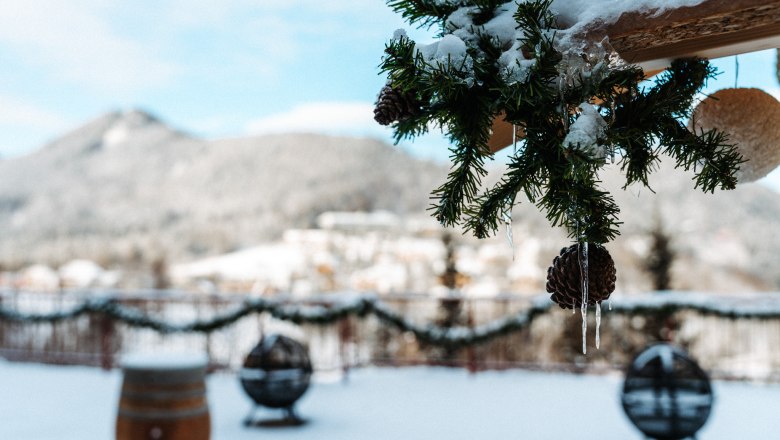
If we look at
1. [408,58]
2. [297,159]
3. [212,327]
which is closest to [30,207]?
[297,159]

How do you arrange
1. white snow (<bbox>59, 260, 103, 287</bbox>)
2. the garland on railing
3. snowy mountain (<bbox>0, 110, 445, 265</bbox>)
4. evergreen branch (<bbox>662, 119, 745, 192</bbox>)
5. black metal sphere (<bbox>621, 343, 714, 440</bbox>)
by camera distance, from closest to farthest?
1. evergreen branch (<bbox>662, 119, 745, 192</bbox>)
2. black metal sphere (<bbox>621, 343, 714, 440</bbox>)
3. the garland on railing
4. white snow (<bbox>59, 260, 103, 287</bbox>)
5. snowy mountain (<bbox>0, 110, 445, 265</bbox>)

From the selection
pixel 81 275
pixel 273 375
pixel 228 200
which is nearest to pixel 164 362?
pixel 273 375

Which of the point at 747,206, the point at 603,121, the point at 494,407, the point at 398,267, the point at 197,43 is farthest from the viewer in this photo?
the point at 197,43

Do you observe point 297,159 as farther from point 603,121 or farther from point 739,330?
point 603,121

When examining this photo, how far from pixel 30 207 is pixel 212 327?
33.2 metres

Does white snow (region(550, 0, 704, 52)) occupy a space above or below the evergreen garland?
above

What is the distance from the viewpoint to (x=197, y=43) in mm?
56281

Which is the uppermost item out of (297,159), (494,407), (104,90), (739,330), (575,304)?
(104,90)

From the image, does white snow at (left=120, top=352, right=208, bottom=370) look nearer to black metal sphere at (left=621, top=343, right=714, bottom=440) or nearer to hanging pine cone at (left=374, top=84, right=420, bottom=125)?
hanging pine cone at (left=374, top=84, right=420, bottom=125)

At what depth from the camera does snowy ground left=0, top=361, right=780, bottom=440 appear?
5.61m

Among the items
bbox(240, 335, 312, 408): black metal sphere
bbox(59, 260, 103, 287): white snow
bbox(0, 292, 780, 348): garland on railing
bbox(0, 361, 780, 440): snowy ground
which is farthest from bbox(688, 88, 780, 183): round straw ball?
bbox(59, 260, 103, 287): white snow

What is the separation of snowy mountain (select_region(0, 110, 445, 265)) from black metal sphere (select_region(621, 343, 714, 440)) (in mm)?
20283

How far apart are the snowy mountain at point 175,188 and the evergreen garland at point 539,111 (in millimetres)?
24047

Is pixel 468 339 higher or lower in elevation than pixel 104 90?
lower
